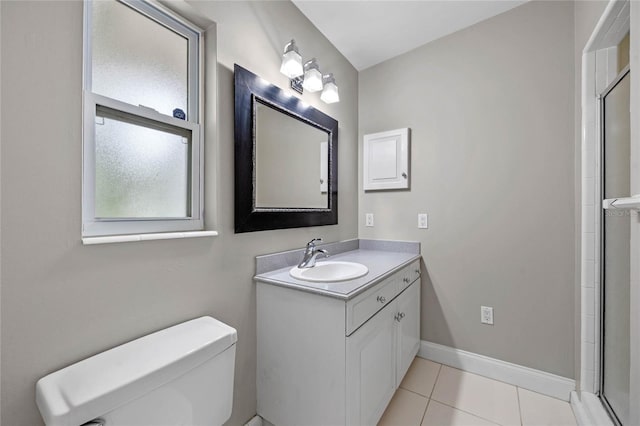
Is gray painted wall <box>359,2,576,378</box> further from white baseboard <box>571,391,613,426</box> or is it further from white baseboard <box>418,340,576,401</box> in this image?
white baseboard <box>571,391,613,426</box>

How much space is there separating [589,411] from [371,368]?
1115 mm

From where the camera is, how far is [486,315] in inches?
71.1

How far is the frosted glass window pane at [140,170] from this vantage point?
0.92 meters

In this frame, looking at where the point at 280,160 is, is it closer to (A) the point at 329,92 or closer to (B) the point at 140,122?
(A) the point at 329,92

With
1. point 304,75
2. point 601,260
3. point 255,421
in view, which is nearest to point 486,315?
point 601,260

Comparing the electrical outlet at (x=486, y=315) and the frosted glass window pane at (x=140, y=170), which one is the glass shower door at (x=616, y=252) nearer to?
the electrical outlet at (x=486, y=315)

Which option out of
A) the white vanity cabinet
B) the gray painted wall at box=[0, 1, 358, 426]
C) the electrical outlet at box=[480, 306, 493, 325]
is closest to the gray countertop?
the white vanity cabinet

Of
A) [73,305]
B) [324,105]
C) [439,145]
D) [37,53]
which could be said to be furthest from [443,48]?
[73,305]

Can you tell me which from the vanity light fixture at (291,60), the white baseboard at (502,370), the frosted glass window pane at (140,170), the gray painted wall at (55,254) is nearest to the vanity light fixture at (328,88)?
the vanity light fixture at (291,60)

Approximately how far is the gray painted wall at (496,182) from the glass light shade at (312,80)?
835 mm

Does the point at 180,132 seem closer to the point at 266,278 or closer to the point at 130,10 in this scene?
the point at 130,10

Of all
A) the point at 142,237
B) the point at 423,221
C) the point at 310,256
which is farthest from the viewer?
the point at 423,221

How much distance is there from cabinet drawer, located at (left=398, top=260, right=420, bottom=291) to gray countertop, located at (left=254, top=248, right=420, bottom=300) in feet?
0.16

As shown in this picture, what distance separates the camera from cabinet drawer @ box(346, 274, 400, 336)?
1.10 metres
